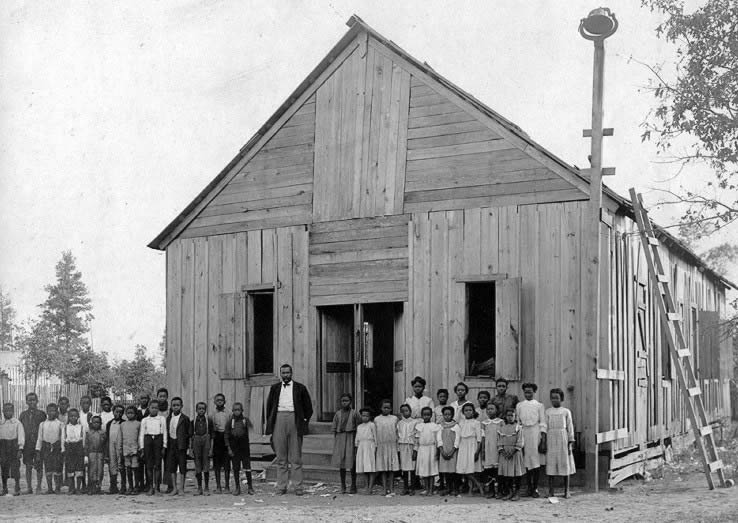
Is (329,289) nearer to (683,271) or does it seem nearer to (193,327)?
(193,327)

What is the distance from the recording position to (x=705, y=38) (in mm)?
15867

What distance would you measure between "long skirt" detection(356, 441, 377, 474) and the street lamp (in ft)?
9.30

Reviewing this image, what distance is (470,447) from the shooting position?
11.6m

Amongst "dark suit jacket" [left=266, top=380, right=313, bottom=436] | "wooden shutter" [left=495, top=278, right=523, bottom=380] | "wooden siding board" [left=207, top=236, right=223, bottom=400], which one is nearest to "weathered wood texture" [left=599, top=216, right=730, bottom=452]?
"wooden shutter" [left=495, top=278, right=523, bottom=380]

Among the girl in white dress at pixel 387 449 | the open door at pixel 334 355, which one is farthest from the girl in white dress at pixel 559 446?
the open door at pixel 334 355

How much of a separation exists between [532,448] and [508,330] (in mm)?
1664

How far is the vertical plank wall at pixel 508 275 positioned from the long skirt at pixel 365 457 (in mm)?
1338

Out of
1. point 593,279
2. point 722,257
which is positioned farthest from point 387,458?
point 722,257

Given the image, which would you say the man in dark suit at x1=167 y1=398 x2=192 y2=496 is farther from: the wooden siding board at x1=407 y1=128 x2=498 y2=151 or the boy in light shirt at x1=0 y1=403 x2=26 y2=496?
the wooden siding board at x1=407 y1=128 x2=498 y2=151

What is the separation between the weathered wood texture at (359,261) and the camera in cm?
1348

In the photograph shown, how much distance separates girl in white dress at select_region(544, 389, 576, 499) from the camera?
11211mm

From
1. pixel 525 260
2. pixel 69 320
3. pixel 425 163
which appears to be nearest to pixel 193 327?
pixel 425 163

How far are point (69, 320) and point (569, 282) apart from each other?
51920 mm

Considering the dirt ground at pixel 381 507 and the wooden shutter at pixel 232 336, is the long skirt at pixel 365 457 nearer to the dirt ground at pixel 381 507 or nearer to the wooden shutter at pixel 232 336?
the dirt ground at pixel 381 507
